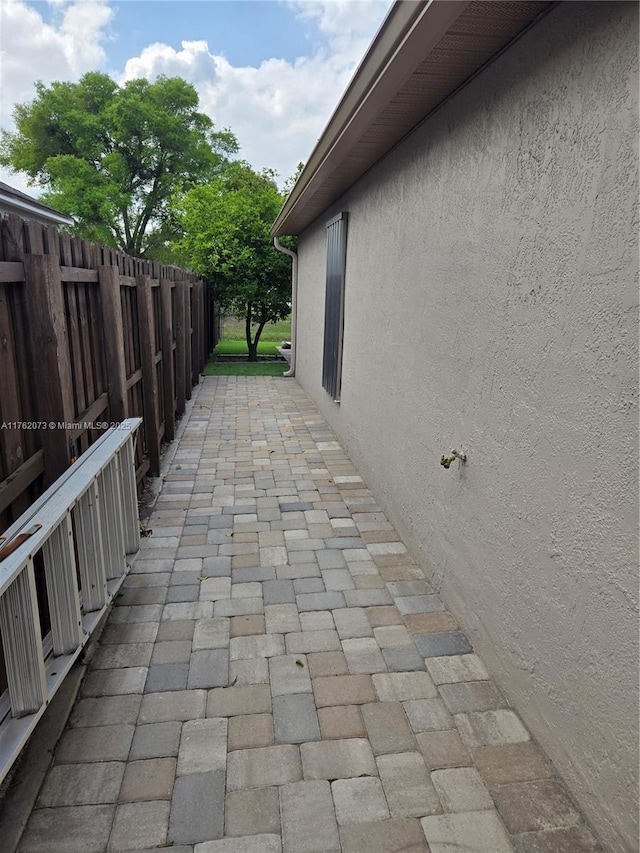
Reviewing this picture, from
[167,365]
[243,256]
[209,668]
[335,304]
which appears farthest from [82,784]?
[243,256]

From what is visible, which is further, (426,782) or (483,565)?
(483,565)

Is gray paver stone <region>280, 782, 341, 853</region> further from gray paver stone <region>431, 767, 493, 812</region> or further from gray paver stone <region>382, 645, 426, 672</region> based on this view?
gray paver stone <region>382, 645, 426, 672</region>

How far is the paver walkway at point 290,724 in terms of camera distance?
161 cm

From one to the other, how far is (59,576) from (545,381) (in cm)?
198

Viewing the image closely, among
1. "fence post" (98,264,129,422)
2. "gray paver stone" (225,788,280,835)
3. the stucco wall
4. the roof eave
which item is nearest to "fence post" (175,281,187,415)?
the roof eave

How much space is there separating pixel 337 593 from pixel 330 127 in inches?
123

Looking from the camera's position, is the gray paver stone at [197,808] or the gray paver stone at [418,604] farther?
the gray paver stone at [418,604]

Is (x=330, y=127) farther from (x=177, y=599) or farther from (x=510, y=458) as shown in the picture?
(x=177, y=599)

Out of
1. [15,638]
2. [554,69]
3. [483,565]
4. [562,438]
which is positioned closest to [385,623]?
[483,565]

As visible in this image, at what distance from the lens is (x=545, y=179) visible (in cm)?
189

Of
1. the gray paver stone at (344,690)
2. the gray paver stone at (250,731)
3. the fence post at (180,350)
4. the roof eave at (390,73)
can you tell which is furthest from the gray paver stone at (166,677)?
the fence post at (180,350)

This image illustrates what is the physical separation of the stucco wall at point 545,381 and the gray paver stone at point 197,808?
47.6 inches

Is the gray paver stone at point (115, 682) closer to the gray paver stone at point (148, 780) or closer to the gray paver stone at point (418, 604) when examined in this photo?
the gray paver stone at point (148, 780)

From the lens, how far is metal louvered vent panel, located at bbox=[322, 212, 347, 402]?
18.2 ft
